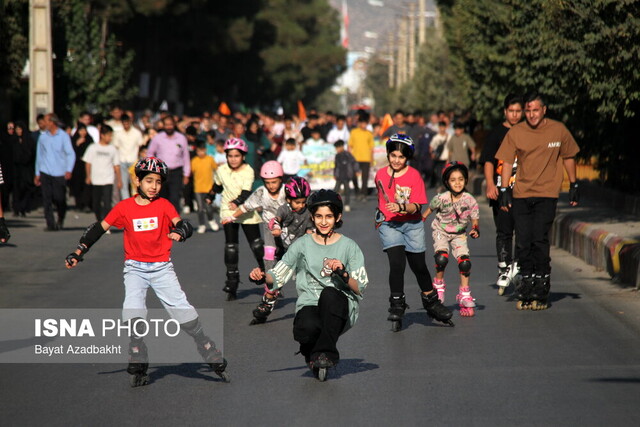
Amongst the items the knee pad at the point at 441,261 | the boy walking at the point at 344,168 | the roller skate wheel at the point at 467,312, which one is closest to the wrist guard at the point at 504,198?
the knee pad at the point at 441,261

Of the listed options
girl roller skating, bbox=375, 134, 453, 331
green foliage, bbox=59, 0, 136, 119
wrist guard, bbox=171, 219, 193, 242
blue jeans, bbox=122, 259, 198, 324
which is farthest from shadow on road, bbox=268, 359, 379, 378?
green foliage, bbox=59, 0, 136, 119

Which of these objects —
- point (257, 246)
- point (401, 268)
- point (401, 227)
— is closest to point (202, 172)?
point (257, 246)

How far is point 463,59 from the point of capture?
30969 millimetres

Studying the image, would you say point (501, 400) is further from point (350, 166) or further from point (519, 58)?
point (350, 166)

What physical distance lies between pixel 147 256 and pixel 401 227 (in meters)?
2.85

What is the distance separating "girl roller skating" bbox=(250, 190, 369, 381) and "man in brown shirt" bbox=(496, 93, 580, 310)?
141 inches

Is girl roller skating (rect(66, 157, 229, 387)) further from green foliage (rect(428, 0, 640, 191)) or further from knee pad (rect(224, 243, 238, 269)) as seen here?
green foliage (rect(428, 0, 640, 191))

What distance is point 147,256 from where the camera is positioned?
7.77 m

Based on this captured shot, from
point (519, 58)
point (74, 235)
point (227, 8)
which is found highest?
point (227, 8)

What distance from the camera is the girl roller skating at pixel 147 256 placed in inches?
303

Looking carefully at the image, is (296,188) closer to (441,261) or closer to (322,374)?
(441,261)

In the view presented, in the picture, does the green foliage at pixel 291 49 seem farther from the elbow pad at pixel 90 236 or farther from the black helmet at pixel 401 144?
the elbow pad at pixel 90 236

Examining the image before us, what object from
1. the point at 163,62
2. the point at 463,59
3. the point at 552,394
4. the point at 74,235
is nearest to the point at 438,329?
the point at 552,394

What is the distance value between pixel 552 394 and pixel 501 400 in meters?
0.36
